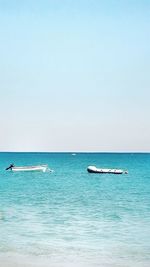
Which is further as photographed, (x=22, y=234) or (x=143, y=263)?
(x=22, y=234)

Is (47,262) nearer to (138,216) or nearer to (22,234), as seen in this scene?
(22,234)

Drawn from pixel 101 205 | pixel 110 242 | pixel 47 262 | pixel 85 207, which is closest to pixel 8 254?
pixel 47 262

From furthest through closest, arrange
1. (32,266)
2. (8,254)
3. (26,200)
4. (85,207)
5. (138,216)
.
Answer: (26,200), (85,207), (138,216), (8,254), (32,266)

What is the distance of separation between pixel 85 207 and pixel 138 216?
5.99 m

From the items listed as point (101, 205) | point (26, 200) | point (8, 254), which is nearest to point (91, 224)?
point (8, 254)

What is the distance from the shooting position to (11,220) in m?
27.8

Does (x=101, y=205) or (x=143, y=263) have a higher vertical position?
(x=101, y=205)

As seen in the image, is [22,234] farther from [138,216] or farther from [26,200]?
[26,200]

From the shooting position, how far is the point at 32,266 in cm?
1755

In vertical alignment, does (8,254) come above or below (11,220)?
below

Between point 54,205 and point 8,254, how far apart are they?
56.0ft

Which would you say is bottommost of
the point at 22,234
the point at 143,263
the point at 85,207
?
the point at 143,263

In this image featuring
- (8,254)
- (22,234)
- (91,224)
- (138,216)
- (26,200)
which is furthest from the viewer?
(26,200)

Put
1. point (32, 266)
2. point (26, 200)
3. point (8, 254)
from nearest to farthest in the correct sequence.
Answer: point (32, 266), point (8, 254), point (26, 200)
